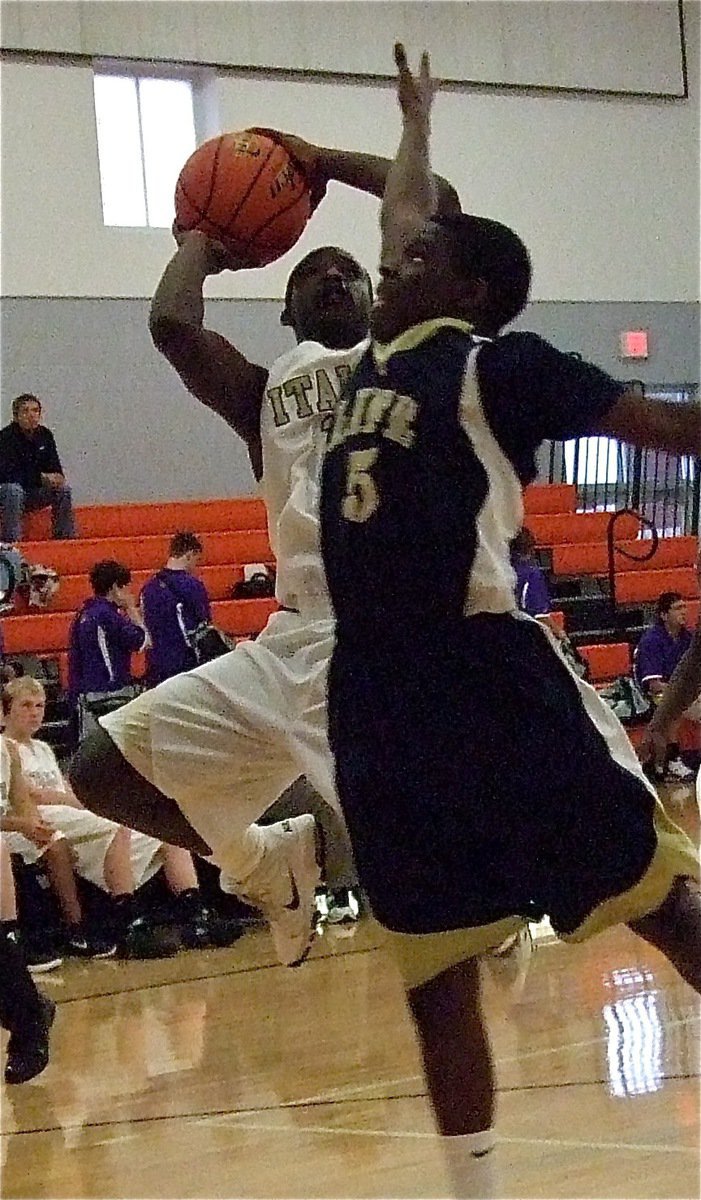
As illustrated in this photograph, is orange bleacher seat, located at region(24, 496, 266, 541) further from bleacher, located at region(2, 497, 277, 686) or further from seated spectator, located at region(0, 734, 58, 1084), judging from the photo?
seated spectator, located at region(0, 734, 58, 1084)

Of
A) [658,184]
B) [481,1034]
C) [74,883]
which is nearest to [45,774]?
[74,883]

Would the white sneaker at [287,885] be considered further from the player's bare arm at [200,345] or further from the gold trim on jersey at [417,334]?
the gold trim on jersey at [417,334]

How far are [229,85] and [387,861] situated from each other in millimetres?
10804

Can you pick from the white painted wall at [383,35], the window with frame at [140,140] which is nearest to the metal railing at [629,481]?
the white painted wall at [383,35]

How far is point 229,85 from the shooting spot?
12297 millimetres

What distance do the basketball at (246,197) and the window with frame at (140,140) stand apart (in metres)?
9.25

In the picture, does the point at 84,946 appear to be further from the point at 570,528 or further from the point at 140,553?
the point at 570,528

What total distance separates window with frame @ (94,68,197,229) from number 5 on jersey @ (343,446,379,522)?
33.3 feet

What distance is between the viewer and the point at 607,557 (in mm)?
11820

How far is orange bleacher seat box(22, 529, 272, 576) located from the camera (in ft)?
33.3

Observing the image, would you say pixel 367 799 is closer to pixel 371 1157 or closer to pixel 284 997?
pixel 371 1157

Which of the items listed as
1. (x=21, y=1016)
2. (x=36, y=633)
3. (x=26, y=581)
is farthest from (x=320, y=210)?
(x=21, y=1016)

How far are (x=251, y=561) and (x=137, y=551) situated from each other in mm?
783

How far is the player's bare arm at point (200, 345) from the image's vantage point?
9.86ft
